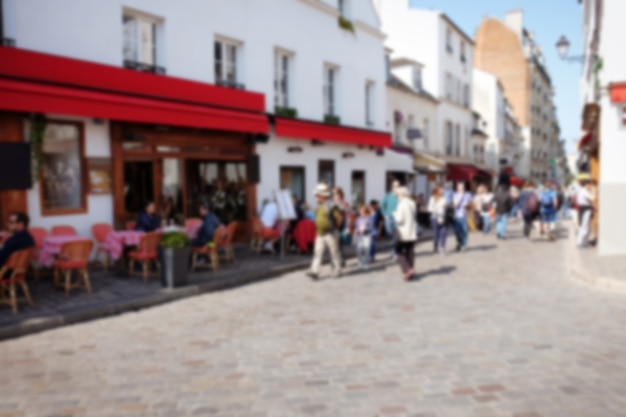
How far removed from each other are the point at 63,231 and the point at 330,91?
10.6m

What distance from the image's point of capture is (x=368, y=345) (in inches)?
214

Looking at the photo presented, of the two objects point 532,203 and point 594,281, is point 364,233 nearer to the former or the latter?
point 594,281

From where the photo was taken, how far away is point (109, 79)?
10078mm

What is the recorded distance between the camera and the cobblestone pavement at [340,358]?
13.1ft

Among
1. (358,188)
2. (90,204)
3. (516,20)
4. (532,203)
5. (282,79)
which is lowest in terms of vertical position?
(532,203)

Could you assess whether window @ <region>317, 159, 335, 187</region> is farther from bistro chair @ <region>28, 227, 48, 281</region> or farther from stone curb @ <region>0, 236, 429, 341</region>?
bistro chair @ <region>28, 227, 48, 281</region>

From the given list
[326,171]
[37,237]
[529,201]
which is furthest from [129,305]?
[529,201]

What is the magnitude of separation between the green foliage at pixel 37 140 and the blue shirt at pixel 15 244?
2.36m

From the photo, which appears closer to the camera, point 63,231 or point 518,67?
point 63,231

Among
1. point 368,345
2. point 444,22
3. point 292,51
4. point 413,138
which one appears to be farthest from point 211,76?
point 444,22

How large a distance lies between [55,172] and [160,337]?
5.08 meters

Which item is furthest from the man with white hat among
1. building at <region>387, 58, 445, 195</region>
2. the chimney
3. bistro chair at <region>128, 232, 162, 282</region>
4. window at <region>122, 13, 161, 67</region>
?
the chimney

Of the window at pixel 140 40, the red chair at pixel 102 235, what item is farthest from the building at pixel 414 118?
the red chair at pixel 102 235

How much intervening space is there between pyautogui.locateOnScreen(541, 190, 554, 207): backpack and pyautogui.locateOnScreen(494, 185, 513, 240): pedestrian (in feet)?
3.06
